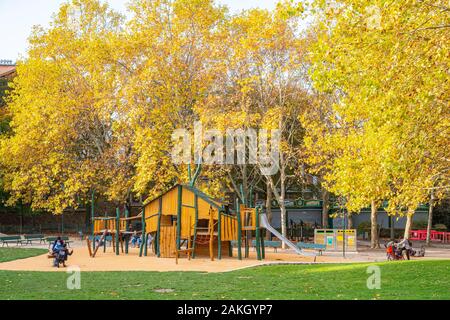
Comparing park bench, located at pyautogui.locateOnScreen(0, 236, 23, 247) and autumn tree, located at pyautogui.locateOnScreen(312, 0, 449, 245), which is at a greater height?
autumn tree, located at pyautogui.locateOnScreen(312, 0, 449, 245)

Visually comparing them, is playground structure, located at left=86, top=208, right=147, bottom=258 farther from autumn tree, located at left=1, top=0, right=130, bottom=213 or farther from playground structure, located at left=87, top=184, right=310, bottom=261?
autumn tree, located at left=1, top=0, right=130, bottom=213

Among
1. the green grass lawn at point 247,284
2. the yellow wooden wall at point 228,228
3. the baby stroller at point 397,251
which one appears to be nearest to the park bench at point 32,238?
the yellow wooden wall at point 228,228

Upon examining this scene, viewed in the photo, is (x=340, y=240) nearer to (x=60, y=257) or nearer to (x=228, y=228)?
(x=228, y=228)

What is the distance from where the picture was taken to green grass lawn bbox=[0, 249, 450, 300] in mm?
14125

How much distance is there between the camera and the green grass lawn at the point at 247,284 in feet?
46.3

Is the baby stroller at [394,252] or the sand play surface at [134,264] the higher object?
the baby stroller at [394,252]

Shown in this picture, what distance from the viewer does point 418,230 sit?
4791cm

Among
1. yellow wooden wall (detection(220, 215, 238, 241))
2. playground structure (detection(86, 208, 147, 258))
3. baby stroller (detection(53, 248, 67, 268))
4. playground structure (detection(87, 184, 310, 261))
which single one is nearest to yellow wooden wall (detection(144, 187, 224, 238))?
playground structure (detection(87, 184, 310, 261))

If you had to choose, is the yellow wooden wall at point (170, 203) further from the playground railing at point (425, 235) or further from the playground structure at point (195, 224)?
the playground railing at point (425, 235)

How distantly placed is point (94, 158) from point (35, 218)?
17933mm

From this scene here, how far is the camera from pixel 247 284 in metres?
17.0

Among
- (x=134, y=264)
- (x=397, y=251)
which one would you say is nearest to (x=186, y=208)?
(x=134, y=264)
